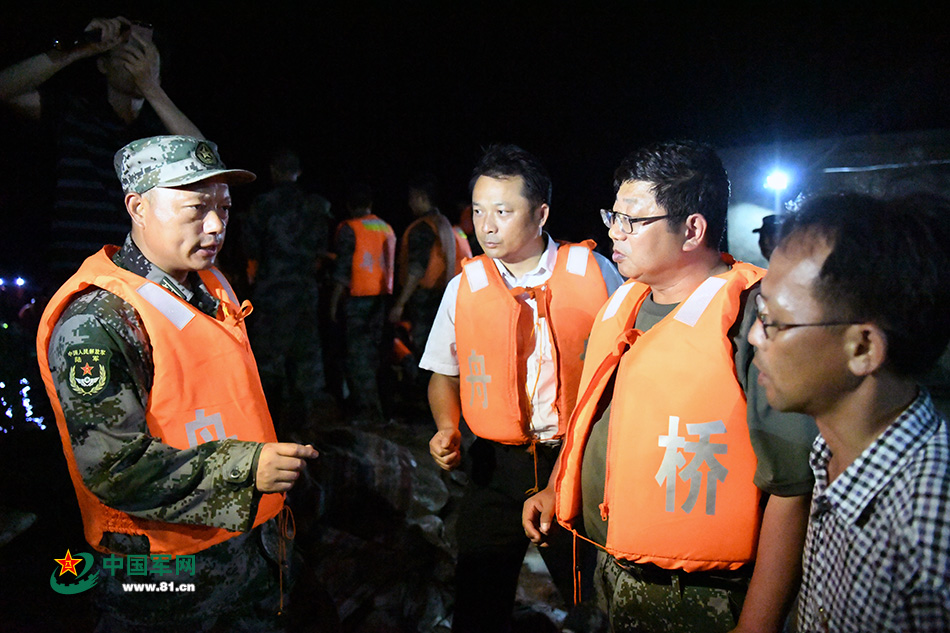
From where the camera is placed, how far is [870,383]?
41.1 inches

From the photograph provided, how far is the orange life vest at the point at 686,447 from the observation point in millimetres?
1397

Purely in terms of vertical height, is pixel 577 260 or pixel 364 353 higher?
pixel 577 260

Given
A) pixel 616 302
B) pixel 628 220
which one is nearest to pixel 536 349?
pixel 616 302

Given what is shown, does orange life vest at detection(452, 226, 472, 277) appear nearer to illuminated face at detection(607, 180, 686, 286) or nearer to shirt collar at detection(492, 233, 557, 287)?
shirt collar at detection(492, 233, 557, 287)

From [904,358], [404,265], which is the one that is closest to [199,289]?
[904,358]

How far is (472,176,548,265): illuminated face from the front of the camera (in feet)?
7.88

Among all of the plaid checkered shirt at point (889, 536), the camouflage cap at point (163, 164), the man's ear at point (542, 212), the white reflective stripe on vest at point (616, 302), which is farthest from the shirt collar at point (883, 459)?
the camouflage cap at point (163, 164)

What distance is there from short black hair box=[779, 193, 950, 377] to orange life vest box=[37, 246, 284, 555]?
1495mm

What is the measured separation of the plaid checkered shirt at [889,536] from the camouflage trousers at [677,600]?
0.34 m

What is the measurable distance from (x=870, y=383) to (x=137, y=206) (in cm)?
190

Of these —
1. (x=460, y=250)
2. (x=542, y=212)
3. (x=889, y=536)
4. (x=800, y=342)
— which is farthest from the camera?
(x=460, y=250)

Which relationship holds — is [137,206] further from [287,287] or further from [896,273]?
[287,287]

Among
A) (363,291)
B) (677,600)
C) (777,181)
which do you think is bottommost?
(677,600)

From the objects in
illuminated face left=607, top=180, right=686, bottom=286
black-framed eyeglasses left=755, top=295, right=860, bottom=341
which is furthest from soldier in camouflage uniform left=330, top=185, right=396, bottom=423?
black-framed eyeglasses left=755, top=295, right=860, bottom=341
